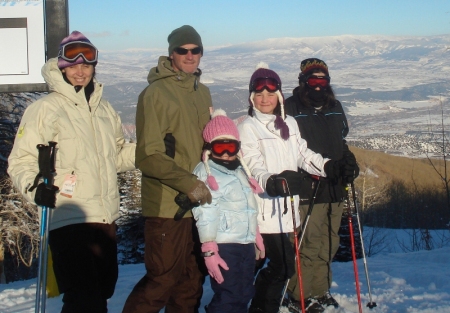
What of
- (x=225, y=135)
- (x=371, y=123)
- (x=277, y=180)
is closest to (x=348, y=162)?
(x=277, y=180)

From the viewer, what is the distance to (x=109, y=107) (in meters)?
3.84

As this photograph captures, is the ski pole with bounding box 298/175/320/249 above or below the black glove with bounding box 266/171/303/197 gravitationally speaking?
below

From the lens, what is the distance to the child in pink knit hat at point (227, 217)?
3.55m

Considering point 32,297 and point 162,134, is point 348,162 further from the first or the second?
point 32,297

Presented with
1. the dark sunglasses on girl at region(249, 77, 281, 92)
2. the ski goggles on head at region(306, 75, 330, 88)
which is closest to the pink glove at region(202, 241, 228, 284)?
the dark sunglasses on girl at region(249, 77, 281, 92)

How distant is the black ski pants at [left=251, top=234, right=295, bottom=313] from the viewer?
398 centimetres

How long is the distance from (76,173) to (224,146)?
1.02 metres

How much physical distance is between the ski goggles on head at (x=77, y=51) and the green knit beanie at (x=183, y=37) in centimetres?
58

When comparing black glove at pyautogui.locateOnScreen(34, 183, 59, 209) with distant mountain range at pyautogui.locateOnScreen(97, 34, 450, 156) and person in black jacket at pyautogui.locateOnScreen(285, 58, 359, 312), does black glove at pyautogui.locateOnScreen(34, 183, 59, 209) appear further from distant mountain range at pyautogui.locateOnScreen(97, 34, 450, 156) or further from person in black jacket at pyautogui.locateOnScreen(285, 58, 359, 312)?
distant mountain range at pyautogui.locateOnScreen(97, 34, 450, 156)

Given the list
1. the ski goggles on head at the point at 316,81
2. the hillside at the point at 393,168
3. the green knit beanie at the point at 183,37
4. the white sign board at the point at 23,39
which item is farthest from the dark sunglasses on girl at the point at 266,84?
the hillside at the point at 393,168

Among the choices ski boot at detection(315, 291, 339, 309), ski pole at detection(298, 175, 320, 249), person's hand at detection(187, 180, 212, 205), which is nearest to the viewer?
person's hand at detection(187, 180, 212, 205)

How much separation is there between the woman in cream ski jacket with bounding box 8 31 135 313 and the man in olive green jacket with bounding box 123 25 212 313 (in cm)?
26

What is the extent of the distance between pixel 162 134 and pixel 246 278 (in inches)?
46.3

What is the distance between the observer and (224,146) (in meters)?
3.70
